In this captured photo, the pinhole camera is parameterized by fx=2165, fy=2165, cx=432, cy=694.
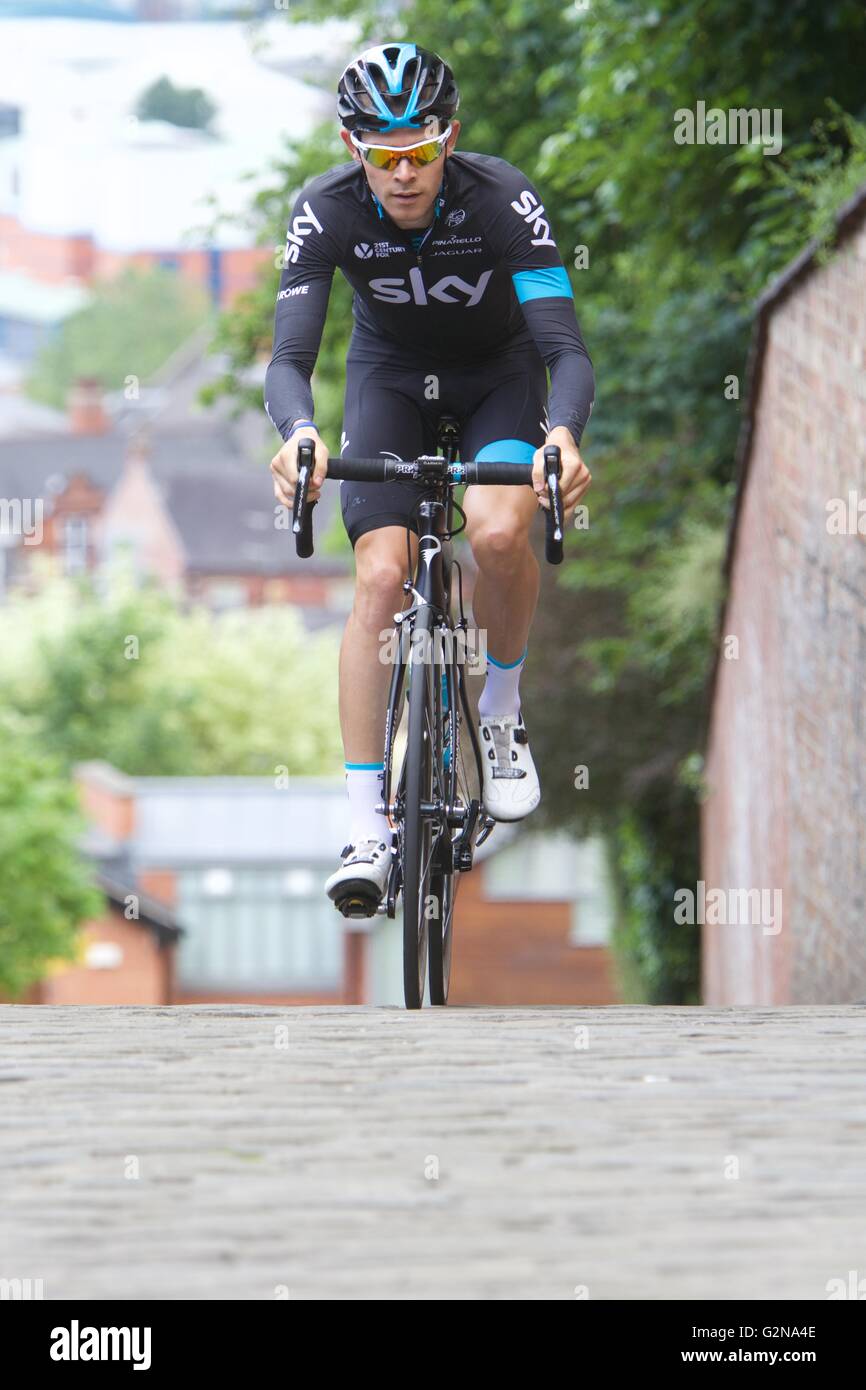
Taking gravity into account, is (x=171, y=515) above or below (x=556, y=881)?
above

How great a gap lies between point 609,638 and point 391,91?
1743 centimetres

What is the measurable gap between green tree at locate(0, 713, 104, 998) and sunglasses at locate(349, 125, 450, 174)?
2870cm

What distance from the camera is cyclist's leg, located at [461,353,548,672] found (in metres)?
5.82

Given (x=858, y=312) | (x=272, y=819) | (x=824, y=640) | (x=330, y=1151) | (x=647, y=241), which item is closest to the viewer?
(x=330, y=1151)

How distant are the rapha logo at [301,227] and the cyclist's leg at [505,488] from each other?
654 millimetres

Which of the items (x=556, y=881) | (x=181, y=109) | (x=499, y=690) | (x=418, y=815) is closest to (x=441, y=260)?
(x=499, y=690)

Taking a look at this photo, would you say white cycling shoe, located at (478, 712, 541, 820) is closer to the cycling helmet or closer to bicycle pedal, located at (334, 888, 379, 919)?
bicycle pedal, located at (334, 888, 379, 919)

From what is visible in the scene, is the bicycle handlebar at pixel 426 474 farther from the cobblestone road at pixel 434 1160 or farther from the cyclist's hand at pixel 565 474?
the cobblestone road at pixel 434 1160

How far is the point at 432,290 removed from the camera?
5680 mm
